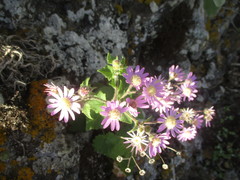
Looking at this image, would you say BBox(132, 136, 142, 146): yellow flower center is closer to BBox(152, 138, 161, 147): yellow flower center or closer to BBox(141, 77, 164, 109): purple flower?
BBox(152, 138, 161, 147): yellow flower center

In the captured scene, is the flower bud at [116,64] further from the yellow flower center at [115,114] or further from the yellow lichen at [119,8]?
the yellow lichen at [119,8]

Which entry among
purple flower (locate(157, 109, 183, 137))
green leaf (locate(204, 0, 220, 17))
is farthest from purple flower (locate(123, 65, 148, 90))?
green leaf (locate(204, 0, 220, 17))

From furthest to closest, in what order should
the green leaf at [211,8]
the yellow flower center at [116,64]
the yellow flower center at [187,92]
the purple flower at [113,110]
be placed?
1. the green leaf at [211,8]
2. the yellow flower center at [187,92]
3. the yellow flower center at [116,64]
4. the purple flower at [113,110]

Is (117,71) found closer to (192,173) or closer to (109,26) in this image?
(109,26)

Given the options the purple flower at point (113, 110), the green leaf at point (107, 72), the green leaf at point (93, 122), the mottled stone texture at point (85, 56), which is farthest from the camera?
the green leaf at point (93, 122)

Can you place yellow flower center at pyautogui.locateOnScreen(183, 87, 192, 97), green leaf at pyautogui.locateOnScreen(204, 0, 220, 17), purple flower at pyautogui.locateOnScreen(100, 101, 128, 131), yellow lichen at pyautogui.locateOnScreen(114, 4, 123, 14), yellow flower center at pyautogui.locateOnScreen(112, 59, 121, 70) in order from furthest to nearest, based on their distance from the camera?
green leaf at pyautogui.locateOnScreen(204, 0, 220, 17), yellow lichen at pyautogui.locateOnScreen(114, 4, 123, 14), yellow flower center at pyautogui.locateOnScreen(183, 87, 192, 97), yellow flower center at pyautogui.locateOnScreen(112, 59, 121, 70), purple flower at pyautogui.locateOnScreen(100, 101, 128, 131)

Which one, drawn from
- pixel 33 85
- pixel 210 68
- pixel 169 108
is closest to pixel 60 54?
pixel 33 85

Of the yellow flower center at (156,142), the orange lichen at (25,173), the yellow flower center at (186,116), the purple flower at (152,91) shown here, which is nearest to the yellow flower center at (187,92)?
the yellow flower center at (186,116)
